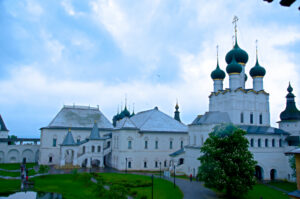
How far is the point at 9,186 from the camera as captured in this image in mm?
25906

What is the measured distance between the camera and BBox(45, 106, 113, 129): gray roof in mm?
48188

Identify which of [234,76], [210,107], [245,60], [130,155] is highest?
[245,60]

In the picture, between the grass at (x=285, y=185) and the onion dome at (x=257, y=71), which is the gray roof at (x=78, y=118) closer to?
the onion dome at (x=257, y=71)

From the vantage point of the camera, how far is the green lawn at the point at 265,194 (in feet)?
76.9

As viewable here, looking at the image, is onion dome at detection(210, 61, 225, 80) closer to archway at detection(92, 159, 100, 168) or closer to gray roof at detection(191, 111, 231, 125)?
gray roof at detection(191, 111, 231, 125)

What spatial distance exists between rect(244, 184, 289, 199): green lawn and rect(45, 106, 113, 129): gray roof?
1247 inches

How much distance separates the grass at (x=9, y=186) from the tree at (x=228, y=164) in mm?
17705

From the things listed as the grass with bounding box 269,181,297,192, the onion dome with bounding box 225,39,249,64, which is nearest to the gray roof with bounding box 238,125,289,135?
the grass with bounding box 269,181,297,192

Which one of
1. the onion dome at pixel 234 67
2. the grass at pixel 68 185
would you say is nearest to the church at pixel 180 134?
the onion dome at pixel 234 67

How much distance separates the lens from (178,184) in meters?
28.9

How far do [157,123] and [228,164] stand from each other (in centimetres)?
2297

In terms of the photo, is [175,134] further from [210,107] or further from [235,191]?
[235,191]

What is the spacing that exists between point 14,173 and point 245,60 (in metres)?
35.6

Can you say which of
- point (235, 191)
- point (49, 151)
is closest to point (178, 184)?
point (235, 191)
